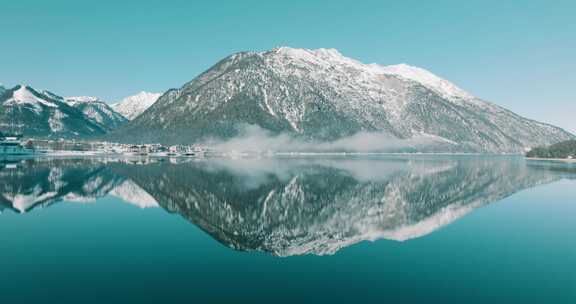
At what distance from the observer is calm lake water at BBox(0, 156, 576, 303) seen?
84.3 feet

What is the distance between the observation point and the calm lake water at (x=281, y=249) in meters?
25.7

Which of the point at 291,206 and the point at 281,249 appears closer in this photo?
the point at 281,249

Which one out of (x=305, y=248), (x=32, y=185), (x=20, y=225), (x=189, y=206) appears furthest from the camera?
(x=32, y=185)

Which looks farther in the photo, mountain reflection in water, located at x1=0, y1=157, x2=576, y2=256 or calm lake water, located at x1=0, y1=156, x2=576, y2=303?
mountain reflection in water, located at x1=0, y1=157, x2=576, y2=256

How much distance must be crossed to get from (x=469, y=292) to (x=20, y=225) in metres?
48.8

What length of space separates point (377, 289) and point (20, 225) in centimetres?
4297

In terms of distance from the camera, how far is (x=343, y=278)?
94.9ft

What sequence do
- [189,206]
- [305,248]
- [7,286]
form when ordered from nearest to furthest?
[7,286] < [305,248] < [189,206]

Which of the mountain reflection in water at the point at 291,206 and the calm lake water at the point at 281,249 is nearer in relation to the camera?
the calm lake water at the point at 281,249

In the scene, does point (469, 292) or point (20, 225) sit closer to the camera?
point (469, 292)

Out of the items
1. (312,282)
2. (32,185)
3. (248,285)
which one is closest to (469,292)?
(312,282)

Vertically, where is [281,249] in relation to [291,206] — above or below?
below

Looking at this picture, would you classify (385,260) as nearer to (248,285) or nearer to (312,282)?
(312,282)

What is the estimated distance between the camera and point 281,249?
37.6 m
